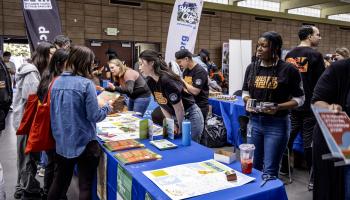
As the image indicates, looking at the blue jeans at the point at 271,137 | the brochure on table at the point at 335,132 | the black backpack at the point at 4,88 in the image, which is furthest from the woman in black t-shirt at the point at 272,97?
the black backpack at the point at 4,88

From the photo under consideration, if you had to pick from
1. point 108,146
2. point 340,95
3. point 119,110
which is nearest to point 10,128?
point 119,110

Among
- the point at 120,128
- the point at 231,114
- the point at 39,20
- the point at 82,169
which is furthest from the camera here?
the point at 231,114

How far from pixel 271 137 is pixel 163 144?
0.70 m

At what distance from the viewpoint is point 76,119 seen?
176cm

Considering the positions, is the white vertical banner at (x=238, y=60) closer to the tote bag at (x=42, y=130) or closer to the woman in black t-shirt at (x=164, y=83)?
the woman in black t-shirt at (x=164, y=83)

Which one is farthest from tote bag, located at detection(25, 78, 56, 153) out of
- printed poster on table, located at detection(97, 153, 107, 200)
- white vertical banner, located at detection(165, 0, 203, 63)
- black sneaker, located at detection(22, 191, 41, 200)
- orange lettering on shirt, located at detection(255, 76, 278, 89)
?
white vertical banner, located at detection(165, 0, 203, 63)

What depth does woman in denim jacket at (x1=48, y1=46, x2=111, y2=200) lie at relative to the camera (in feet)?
5.68

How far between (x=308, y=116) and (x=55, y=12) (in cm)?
337

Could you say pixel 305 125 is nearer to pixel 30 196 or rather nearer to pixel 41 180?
pixel 30 196

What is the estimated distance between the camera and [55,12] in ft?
13.4

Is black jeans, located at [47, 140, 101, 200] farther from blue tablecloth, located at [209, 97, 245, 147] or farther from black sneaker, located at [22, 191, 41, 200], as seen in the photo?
blue tablecloth, located at [209, 97, 245, 147]

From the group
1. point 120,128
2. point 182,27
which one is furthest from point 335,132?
point 182,27

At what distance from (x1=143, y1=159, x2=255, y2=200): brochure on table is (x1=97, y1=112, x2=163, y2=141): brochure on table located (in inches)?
25.9

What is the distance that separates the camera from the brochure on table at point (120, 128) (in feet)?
7.27
